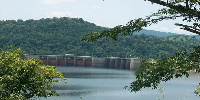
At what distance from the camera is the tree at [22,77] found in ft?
53.8

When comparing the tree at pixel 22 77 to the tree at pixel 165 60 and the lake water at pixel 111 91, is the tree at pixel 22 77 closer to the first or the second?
the tree at pixel 165 60

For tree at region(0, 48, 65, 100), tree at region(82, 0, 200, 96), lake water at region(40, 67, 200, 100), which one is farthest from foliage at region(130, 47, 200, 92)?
lake water at region(40, 67, 200, 100)

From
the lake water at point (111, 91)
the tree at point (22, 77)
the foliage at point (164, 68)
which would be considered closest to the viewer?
the foliage at point (164, 68)

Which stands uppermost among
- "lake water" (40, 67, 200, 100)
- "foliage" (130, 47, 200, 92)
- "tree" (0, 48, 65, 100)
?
"foliage" (130, 47, 200, 92)

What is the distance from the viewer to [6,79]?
16203 mm

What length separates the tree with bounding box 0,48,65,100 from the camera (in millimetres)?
16391

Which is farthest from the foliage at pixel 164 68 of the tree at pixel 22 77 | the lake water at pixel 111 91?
the lake water at pixel 111 91

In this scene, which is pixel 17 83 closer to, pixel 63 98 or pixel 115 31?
pixel 115 31

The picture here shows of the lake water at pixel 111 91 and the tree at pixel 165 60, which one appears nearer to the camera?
the tree at pixel 165 60

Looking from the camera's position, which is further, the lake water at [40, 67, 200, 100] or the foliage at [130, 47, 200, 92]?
the lake water at [40, 67, 200, 100]

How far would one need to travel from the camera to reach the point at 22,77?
55.2ft

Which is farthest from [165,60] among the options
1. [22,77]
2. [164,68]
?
[22,77]

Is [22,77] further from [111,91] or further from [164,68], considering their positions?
[111,91]

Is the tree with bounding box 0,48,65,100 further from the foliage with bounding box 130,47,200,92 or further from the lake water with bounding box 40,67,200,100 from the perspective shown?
the lake water with bounding box 40,67,200,100
